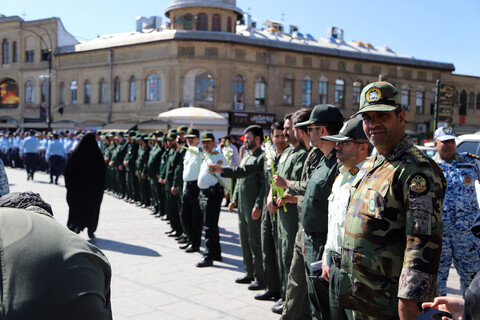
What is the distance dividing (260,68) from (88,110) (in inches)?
565

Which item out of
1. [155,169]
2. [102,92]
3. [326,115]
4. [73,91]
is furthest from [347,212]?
[73,91]

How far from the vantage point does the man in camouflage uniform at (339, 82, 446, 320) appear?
253 cm

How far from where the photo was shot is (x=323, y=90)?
125ft

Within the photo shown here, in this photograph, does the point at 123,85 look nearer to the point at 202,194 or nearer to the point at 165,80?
the point at 165,80

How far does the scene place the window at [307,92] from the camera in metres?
37.0

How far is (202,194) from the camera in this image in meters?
7.88

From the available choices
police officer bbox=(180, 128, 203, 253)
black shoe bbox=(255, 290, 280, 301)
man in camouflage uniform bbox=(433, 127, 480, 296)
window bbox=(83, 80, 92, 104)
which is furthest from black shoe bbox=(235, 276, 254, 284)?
window bbox=(83, 80, 92, 104)

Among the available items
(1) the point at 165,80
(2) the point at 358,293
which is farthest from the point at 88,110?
(2) the point at 358,293

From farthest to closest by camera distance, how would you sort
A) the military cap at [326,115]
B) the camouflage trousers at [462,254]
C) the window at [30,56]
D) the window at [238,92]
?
the window at [30,56], the window at [238,92], the camouflage trousers at [462,254], the military cap at [326,115]

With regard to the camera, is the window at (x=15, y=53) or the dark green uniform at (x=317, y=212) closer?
the dark green uniform at (x=317, y=212)

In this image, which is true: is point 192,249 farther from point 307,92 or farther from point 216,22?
point 307,92

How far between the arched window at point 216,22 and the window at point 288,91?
6327 mm

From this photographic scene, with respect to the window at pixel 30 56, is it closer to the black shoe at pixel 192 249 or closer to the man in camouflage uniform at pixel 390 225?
the black shoe at pixel 192 249

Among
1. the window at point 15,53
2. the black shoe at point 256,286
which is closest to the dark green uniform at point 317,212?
the black shoe at point 256,286
